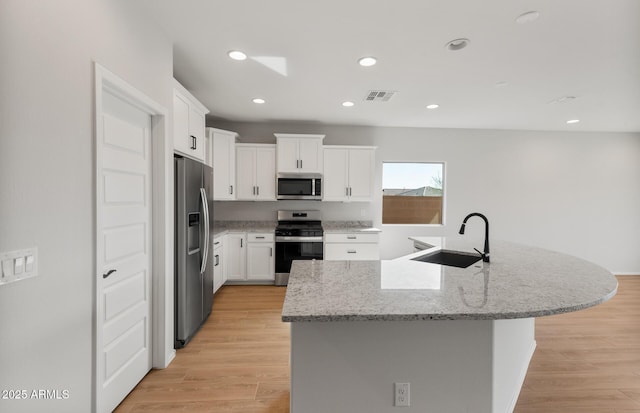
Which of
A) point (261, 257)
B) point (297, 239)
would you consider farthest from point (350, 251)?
point (261, 257)

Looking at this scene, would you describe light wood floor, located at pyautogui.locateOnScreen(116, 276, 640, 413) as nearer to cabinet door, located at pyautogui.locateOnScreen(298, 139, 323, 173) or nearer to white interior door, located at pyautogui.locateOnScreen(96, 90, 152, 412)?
white interior door, located at pyautogui.locateOnScreen(96, 90, 152, 412)

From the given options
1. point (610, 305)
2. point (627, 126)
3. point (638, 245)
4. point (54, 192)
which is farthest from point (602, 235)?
point (54, 192)

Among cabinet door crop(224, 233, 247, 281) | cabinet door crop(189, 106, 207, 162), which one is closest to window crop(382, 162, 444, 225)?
cabinet door crop(224, 233, 247, 281)

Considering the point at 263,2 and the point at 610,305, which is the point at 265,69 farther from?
the point at 610,305

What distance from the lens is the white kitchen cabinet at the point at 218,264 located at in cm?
370

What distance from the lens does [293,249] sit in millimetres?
4211

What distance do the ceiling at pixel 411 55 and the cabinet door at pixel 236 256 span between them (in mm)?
1941

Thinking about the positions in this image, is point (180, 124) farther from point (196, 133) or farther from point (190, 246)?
point (190, 246)

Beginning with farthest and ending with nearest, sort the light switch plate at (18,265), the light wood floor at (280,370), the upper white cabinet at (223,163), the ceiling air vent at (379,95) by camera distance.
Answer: the upper white cabinet at (223,163)
the ceiling air vent at (379,95)
the light wood floor at (280,370)
the light switch plate at (18,265)

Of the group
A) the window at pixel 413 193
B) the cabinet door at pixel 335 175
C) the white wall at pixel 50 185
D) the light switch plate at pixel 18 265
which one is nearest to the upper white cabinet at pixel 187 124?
the white wall at pixel 50 185

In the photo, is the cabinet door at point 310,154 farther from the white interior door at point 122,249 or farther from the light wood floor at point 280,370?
the white interior door at point 122,249

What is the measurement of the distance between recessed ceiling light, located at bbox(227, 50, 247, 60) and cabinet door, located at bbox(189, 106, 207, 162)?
2.18ft

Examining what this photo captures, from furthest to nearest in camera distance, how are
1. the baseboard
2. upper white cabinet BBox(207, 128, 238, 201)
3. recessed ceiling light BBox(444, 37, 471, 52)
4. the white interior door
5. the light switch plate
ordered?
upper white cabinet BBox(207, 128, 238, 201)
recessed ceiling light BBox(444, 37, 471, 52)
the baseboard
the white interior door
the light switch plate

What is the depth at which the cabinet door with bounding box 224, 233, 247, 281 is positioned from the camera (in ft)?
13.8
